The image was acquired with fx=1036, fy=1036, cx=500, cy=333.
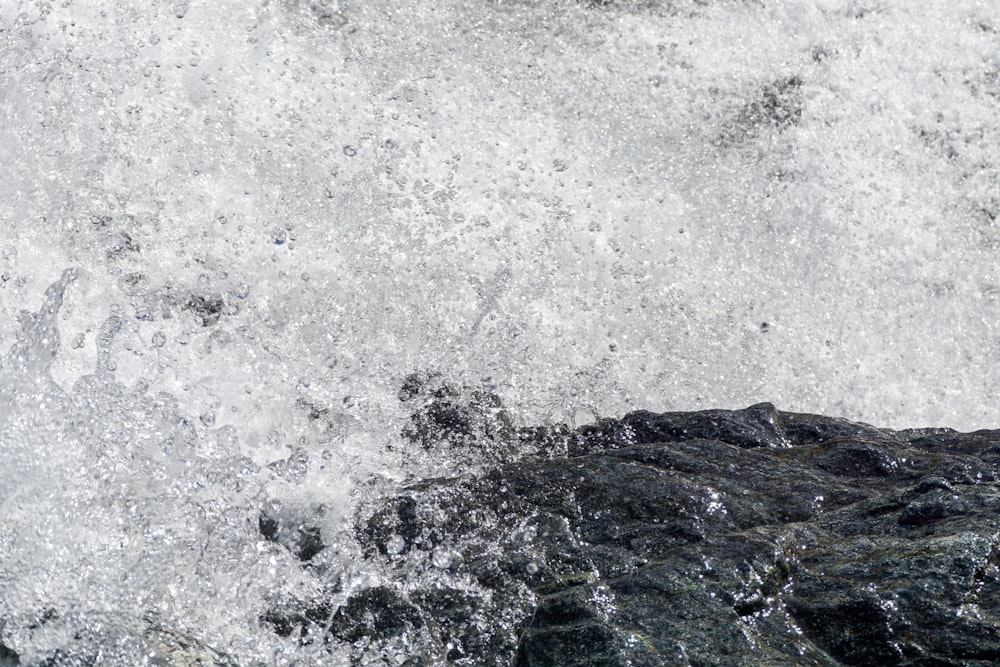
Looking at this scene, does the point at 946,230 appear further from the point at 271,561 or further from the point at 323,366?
the point at 271,561

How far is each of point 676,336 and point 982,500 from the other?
5.45 ft

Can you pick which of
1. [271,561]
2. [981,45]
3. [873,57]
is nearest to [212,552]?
[271,561]

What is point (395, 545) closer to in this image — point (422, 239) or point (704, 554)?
point (704, 554)

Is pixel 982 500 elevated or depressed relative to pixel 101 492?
elevated

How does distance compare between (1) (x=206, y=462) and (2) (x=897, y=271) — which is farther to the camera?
(2) (x=897, y=271)

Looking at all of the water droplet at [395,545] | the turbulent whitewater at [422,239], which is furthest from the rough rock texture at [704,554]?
the turbulent whitewater at [422,239]

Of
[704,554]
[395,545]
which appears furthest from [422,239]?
[704,554]

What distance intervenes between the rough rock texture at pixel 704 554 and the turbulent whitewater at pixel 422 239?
328 millimetres

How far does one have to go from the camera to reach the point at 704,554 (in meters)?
2.31

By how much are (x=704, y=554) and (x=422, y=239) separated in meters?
1.96

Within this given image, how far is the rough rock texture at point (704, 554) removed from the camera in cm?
212

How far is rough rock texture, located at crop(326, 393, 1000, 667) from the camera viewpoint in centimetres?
212

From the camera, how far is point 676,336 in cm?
392

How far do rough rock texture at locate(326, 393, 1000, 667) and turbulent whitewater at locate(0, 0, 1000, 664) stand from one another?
33 cm
